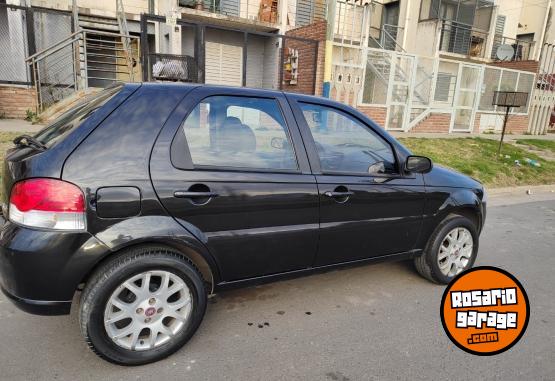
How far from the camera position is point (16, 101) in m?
11.2

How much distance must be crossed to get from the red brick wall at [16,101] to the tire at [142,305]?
11083 mm

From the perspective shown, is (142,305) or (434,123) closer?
(142,305)

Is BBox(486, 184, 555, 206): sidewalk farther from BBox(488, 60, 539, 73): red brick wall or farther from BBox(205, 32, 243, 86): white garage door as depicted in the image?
BBox(205, 32, 243, 86): white garage door

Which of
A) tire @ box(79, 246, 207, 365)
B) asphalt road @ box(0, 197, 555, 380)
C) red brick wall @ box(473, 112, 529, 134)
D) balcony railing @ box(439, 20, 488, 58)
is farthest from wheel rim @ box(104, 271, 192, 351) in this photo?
balcony railing @ box(439, 20, 488, 58)

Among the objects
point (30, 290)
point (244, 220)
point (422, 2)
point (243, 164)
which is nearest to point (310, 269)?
point (244, 220)

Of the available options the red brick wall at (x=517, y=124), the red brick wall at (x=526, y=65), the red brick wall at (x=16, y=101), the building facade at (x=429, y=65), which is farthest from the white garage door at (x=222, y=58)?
the red brick wall at (x=526, y=65)

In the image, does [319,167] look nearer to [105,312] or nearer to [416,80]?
[105,312]

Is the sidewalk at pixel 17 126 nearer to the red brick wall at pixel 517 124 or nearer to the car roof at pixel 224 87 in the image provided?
the car roof at pixel 224 87

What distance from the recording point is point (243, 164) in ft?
8.64

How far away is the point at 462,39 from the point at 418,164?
21.1 m

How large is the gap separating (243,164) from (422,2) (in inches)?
817

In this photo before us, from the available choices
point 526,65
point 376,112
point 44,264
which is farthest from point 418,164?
point 526,65

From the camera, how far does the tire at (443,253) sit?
3.55m

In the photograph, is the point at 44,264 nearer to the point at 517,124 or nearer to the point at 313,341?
the point at 313,341
